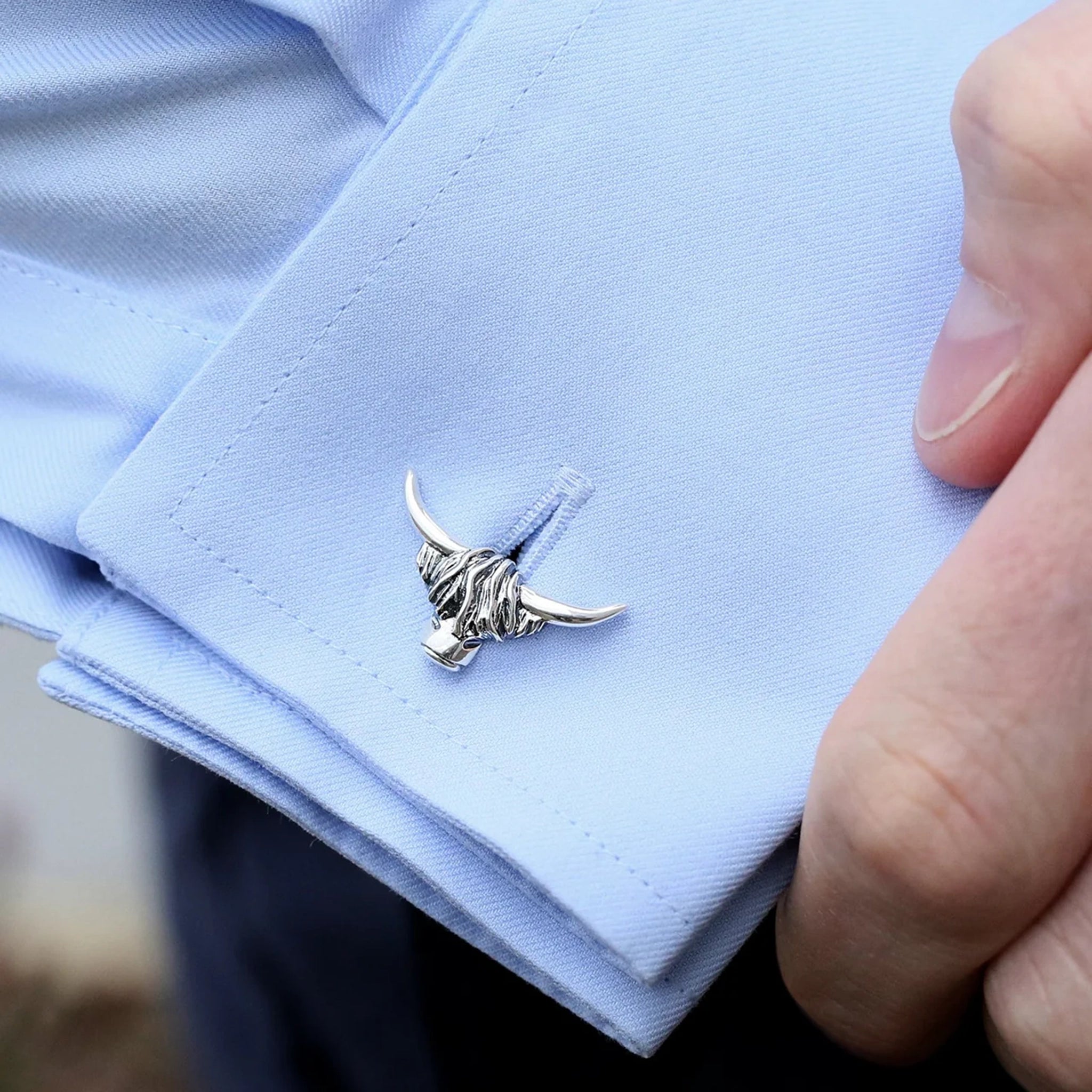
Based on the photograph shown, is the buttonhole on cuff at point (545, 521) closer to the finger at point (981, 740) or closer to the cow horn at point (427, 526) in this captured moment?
the cow horn at point (427, 526)

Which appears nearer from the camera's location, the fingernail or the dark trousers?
the fingernail

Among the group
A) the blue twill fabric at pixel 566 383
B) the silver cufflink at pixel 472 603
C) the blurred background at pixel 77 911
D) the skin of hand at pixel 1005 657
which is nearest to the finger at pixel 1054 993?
the skin of hand at pixel 1005 657

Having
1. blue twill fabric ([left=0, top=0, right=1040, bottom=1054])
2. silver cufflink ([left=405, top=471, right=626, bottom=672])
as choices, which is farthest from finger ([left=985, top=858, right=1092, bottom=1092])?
silver cufflink ([left=405, top=471, right=626, bottom=672])

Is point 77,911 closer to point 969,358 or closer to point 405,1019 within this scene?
point 405,1019

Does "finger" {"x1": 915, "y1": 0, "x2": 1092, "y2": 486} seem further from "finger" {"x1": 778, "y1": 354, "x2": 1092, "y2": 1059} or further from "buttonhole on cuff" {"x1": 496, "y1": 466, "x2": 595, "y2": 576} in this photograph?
"buttonhole on cuff" {"x1": 496, "y1": 466, "x2": 595, "y2": 576}

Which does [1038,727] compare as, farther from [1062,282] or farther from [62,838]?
[62,838]

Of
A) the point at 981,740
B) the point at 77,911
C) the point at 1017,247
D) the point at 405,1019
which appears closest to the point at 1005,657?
the point at 981,740
